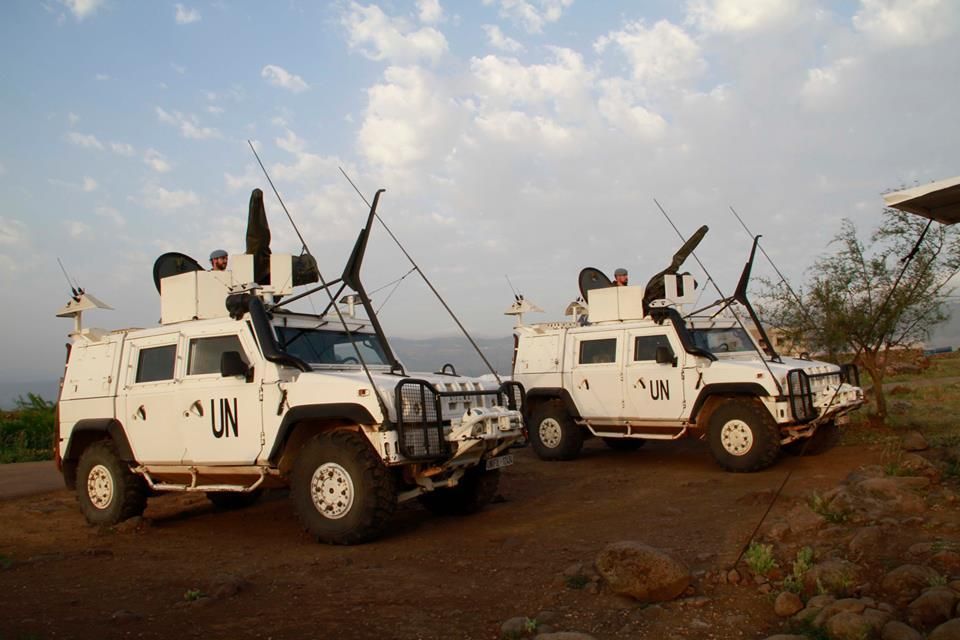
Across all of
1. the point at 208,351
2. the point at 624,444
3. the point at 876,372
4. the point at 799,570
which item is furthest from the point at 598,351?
the point at 799,570

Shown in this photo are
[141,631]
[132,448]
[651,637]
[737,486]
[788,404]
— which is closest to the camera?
[651,637]

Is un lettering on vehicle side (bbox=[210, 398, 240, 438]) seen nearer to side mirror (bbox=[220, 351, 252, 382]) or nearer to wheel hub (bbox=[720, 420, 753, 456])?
side mirror (bbox=[220, 351, 252, 382])

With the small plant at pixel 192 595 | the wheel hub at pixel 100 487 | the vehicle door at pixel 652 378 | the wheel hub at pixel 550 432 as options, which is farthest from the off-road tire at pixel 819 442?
the wheel hub at pixel 100 487

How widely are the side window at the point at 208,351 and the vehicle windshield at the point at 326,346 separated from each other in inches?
19.6

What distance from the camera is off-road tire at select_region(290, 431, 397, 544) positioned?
6980 mm

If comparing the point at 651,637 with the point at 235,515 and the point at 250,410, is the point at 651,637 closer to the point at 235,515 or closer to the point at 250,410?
the point at 250,410

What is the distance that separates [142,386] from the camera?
861cm

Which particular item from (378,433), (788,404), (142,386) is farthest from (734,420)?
(142,386)

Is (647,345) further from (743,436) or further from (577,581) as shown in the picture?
(577,581)

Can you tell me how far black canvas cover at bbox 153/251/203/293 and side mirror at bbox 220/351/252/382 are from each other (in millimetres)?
2123

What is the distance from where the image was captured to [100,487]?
8.89 m

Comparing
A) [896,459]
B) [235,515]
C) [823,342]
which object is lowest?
[235,515]

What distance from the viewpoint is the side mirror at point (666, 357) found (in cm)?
1118

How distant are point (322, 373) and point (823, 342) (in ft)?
30.5
